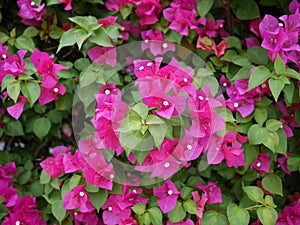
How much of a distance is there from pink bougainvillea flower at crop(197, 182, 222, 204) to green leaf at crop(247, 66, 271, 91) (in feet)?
1.12

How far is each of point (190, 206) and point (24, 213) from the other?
53 centimetres

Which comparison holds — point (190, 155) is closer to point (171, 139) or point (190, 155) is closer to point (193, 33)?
point (171, 139)

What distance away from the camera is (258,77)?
137 cm

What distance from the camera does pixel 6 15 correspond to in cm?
179

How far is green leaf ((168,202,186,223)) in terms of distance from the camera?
1.42 m

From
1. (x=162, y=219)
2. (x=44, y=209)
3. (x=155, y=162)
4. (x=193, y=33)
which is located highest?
(x=193, y=33)

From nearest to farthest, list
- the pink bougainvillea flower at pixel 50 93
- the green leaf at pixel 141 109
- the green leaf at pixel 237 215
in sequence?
the green leaf at pixel 141 109
the green leaf at pixel 237 215
the pink bougainvillea flower at pixel 50 93

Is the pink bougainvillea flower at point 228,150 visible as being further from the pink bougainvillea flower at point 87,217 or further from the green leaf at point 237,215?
the pink bougainvillea flower at point 87,217

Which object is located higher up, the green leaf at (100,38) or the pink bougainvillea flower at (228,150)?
the green leaf at (100,38)

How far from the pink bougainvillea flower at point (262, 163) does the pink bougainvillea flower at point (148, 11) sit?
54 cm

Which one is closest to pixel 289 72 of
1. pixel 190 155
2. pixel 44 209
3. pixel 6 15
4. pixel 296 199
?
pixel 190 155

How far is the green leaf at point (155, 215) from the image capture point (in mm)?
1411

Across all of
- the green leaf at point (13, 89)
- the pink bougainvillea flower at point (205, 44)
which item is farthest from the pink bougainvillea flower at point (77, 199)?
the pink bougainvillea flower at point (205, 44)

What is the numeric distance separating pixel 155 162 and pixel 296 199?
609 millimetres
